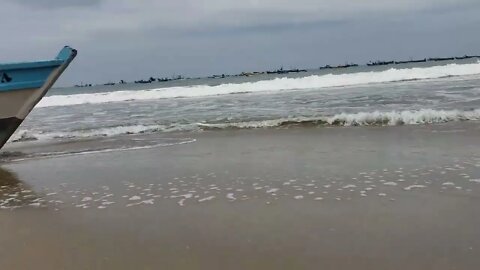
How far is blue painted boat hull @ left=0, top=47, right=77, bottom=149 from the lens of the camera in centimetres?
826

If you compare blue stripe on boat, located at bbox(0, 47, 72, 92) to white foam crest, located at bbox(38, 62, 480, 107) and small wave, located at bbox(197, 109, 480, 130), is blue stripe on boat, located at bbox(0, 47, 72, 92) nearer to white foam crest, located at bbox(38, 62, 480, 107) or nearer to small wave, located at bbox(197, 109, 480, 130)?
small wave, located at bbox(197, 109, 480, 130)

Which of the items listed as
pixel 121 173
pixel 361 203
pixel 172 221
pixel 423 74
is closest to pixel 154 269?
pixel 172 221

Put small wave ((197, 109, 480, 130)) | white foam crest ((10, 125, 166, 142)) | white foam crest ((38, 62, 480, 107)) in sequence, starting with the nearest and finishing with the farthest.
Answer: small wave ((197, 109, 480, 130)) → white foam crest ((10, 125, 166, 142)) → white foam crest ((38, 62, 480, 107))

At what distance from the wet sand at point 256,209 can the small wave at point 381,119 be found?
2377 mm

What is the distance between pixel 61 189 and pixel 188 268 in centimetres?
317

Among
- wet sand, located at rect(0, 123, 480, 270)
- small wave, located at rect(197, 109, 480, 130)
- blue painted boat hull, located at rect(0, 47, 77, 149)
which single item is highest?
blue painted boat hull, located at rect(0, 47, 77, 149)

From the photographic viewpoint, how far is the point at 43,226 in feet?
13.5

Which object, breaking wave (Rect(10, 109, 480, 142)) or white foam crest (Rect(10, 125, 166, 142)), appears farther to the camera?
white foam crest (Rect(10, 125, 166, 142))

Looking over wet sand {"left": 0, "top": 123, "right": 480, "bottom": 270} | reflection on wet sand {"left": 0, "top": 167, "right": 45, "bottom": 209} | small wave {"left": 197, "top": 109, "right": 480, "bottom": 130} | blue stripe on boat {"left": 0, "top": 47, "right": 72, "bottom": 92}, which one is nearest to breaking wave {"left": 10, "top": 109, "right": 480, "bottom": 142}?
small wave {"left": 197, "top": 109, "right": 480, "bottom": 130}

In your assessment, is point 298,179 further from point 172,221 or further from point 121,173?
point 121,173

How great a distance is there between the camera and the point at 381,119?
33.6 feet

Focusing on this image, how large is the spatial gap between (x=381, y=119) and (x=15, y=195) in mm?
7318

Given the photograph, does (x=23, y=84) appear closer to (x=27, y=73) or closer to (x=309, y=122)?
(x=27, y=73)

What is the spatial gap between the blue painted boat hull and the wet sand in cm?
132
